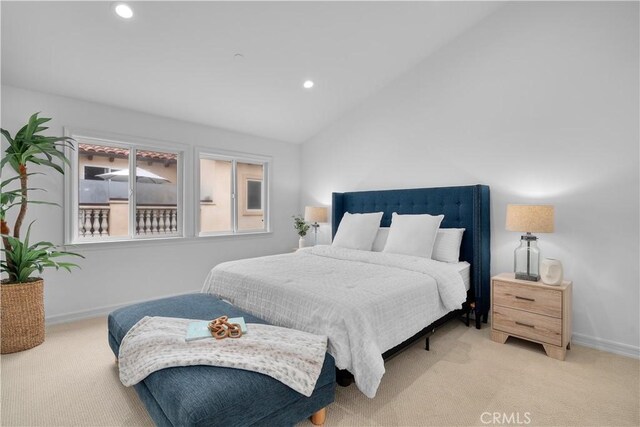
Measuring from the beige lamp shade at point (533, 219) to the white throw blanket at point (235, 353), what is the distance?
78.6 inches

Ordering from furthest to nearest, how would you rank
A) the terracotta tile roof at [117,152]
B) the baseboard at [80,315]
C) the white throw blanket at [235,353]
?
the terracotta tile roof at [117,152] < the baseboard at [80,315] < the white throw blanket at [235,353]

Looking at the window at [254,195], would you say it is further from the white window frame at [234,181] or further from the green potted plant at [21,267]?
the green potted plant at [21,267]

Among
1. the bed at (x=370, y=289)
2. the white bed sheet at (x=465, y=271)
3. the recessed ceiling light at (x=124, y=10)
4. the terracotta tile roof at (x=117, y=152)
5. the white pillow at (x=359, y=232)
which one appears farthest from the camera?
the white pillow at (x=359, y=232)

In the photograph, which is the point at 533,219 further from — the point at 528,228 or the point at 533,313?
the point at 533,313

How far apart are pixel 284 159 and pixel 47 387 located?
3907 mm

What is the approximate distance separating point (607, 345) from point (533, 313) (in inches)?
28.5

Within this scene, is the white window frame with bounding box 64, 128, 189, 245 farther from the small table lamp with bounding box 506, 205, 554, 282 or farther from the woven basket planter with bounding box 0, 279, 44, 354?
the small table lamp with bounding box 506, 205, 554, 282

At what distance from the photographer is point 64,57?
2.74 m

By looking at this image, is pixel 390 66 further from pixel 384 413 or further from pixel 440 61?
pixel 384 413

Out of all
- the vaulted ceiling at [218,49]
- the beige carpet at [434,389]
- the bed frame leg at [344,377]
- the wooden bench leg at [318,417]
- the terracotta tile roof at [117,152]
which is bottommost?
the beige carpet at [434,389]

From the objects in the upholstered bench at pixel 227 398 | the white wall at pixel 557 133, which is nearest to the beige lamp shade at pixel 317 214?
the white wall at pixel 557 133

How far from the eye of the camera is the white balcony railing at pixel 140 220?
11.5 ft

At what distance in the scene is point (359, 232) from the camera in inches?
148

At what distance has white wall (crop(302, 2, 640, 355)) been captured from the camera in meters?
2.56
